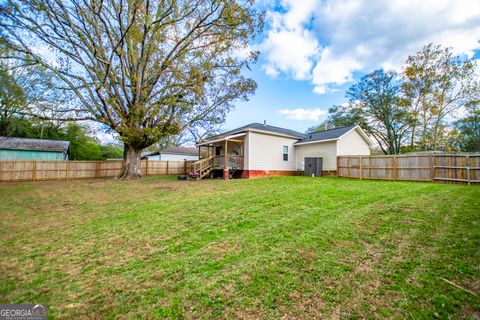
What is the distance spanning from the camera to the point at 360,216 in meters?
4.67

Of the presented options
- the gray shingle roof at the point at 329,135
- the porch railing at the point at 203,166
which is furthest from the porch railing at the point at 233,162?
the gray shingle roof at the point at 329,135

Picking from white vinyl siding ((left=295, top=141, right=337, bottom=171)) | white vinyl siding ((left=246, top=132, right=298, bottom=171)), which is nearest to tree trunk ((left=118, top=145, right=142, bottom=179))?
white vinyl siding ((left=246, top=132, right=298, bottom=171))

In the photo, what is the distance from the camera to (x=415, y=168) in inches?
463

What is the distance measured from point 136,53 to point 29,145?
15.3m

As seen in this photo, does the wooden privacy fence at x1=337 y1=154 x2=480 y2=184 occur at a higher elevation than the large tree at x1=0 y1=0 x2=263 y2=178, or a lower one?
lower

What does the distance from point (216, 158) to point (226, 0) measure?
33.2 feet

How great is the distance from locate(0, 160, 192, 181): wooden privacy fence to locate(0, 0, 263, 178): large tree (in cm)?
446

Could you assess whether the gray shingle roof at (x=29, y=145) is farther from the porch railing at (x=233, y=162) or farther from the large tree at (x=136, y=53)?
the porch railing at (x=233, y=162)

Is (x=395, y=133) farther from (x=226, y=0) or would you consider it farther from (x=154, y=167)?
(x=154, y=167)

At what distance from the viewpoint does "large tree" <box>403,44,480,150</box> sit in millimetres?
19391

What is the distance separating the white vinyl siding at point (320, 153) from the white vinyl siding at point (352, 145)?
0.48m

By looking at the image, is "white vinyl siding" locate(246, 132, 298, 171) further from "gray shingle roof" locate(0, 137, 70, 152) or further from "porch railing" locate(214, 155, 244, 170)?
"gray shingle roof" locate(0, 137, 70, 152)

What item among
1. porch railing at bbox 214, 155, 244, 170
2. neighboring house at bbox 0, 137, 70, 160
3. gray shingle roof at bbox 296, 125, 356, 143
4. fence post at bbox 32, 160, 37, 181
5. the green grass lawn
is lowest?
the green grass lawn

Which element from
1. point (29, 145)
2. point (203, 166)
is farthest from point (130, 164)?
point (29, 145)
